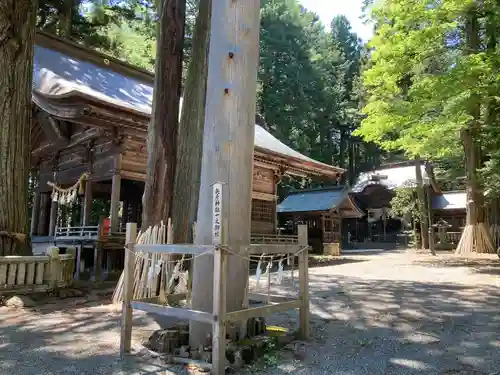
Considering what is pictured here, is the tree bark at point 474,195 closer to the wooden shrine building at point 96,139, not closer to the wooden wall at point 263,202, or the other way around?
the wooden shrine building at point 96,139

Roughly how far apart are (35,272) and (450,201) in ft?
87.6

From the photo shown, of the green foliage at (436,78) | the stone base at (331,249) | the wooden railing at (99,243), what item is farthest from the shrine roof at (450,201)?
the wooden railing at (99,243)

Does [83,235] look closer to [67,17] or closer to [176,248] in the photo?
[176,248]

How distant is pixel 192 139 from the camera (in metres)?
7.02

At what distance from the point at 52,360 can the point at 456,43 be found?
14576 mm

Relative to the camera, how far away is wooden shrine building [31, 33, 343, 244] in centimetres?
912

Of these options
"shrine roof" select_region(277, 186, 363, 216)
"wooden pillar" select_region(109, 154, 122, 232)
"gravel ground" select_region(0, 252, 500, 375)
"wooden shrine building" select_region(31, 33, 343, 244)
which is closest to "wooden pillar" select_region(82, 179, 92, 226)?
"wooden shrine building" select_region(31, 33, 343, 244)

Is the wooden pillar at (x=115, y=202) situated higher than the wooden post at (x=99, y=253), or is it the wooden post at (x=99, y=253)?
the wooden pillar at (x=115, y=202)

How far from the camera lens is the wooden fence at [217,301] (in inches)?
116

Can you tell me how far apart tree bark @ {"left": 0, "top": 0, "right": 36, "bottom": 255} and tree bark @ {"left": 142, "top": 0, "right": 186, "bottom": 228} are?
2.22 metres

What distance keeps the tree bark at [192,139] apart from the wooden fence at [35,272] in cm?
212

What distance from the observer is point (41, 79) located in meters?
10.7

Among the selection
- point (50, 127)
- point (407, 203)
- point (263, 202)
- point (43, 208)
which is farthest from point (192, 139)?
point (407, 203)

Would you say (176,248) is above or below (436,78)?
below
